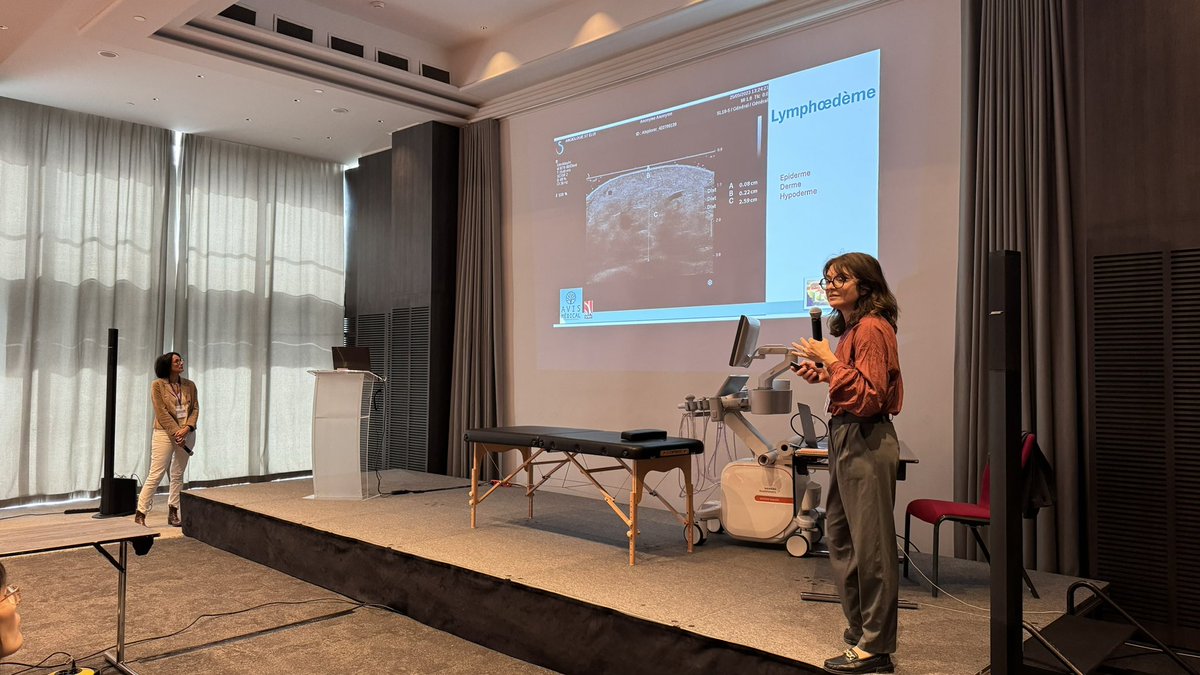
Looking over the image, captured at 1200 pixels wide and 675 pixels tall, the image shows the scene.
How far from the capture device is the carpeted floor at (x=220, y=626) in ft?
10.7

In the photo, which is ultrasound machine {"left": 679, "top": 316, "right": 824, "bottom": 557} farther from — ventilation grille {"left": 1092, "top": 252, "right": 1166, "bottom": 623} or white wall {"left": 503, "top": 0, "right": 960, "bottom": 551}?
ventilation grille {"left": 1092, "top": 252, "right": 1166, "bottom": 623}

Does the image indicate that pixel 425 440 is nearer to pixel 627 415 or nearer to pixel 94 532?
pixel 627 415

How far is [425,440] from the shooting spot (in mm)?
7254

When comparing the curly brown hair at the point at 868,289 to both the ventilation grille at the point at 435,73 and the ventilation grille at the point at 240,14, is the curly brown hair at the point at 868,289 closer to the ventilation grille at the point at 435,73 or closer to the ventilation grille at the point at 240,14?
the ventilation grille at the point at 240,14

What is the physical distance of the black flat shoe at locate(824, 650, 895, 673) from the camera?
2.42 m

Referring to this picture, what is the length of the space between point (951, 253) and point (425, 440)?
4.75m

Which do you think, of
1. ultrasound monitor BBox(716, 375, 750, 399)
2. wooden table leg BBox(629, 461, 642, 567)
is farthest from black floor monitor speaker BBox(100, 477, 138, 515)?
ultrasound monitor BBox(716, 375, 750, 399)

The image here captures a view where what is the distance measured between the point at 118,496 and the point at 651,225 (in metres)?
4.67

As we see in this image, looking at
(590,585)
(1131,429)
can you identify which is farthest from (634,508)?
(1131,429)

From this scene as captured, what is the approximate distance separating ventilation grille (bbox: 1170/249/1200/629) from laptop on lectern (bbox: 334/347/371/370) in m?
4.72

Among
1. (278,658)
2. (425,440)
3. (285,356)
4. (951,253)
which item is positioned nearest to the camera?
(278,658)

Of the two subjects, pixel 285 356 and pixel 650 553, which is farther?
pixel 285 356

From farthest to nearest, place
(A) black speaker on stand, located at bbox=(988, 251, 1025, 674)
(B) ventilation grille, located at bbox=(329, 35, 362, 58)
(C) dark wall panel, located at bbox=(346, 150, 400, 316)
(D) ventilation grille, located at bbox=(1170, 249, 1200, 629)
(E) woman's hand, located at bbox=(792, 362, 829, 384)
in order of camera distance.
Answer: (C) dark wall panel, located at bbox=(346, 150, 400, 316) → (B) ventilation grille, located at bbox=(329, 35, 362, 58) → (D) ventilation grille, located at bbox=(1170, 249, 1200, 629) → (E) woman's hand, located at bbox=(792, 362, 829, 384) → (A) black speaker on stand, located at bbox=(988, 251, 1025, 674)

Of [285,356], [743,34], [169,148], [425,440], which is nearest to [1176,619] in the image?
[743,34]
